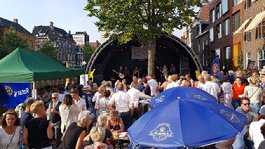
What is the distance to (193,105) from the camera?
5.41 meters

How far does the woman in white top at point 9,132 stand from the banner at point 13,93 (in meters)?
5.54

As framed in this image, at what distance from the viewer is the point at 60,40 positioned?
10338 centimetres

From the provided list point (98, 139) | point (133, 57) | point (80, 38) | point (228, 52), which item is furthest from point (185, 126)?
point (80, 38)

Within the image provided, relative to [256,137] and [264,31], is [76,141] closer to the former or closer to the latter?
[256,137]

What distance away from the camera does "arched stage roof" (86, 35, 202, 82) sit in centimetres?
3173

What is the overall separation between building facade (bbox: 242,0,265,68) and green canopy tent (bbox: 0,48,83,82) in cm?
1673

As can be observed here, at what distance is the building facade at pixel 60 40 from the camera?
99006mm

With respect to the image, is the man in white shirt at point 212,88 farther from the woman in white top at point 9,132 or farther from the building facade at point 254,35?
the building facade at point 254,35

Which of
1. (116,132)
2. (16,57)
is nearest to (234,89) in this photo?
(116,132)

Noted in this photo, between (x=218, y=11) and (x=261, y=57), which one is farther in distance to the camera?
(x=218, y=11)

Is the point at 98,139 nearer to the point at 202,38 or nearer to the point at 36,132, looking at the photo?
the point at 36,132

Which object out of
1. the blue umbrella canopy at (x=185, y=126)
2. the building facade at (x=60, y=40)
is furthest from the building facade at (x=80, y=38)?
the blue umbrella canopy at (x=185, y=126)

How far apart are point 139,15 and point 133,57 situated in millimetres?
8762

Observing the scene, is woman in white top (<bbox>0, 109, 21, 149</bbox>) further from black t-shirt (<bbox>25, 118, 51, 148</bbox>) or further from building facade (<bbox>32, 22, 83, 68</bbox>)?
building facade (<bbox>32, 22, 83, 68</bbox>)
